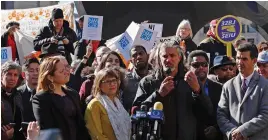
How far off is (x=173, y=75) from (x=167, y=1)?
8.20 meters

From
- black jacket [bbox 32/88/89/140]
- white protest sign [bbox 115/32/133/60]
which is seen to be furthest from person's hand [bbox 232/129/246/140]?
white protest sign [bbox 115/32/133/60]

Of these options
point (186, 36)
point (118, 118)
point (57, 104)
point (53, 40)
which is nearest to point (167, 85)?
point (118, 118)

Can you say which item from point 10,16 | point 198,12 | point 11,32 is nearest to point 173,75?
point 11,32

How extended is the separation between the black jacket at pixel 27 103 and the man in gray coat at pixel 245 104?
1986 millimetres

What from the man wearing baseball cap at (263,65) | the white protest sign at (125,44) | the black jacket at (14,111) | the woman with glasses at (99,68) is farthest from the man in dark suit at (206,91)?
the white protest sign at (125,44)

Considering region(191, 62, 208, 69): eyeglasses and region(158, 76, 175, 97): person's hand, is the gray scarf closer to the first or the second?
region(158, 76, 175, 97): person's hand

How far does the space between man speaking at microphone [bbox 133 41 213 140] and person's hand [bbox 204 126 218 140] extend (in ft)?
0.83

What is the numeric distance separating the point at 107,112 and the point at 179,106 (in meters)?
0.74

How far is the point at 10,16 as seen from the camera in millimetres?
16078

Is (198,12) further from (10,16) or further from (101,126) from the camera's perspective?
(101,126)

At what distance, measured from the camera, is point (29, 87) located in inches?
266

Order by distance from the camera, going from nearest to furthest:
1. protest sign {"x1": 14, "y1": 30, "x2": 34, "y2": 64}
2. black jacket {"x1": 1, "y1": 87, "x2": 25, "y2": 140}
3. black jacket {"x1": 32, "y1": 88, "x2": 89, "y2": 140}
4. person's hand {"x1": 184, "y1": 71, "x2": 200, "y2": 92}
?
black jacket {"x1": 32, "y1": 88, "x2": 89, "y2": 140} < person's hand {"x1": 184, "y1": 71, "x2": 200, "y2": 92} < black jacket {"x1": 1, "y1": 87, "x2": 25, "y2": 140} < protest sign {"x1": 14, "y1": 30, "x2": 34, "y2": 64}

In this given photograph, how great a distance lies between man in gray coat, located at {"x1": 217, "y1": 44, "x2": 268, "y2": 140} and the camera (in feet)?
19.8

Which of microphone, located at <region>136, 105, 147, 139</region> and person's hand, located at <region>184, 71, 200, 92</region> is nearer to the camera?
microphone, located at <region>136, 105, 147, 139</region>
